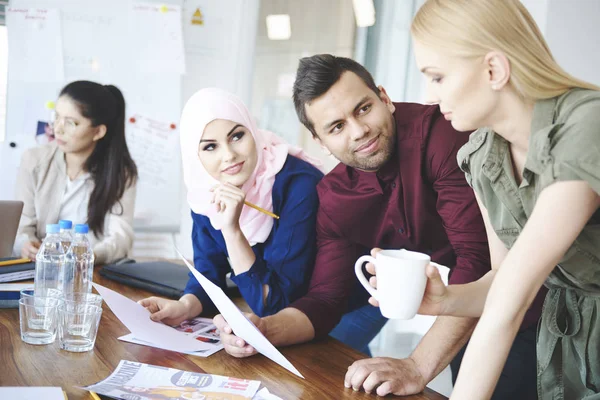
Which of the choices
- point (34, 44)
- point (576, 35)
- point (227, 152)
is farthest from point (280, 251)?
point (34, 44)

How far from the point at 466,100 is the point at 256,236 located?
881 mm

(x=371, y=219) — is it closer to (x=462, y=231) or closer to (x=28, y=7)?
(x=462, y=231)

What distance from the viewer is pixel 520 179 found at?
41.2 inches

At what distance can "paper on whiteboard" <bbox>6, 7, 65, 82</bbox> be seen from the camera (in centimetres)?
341

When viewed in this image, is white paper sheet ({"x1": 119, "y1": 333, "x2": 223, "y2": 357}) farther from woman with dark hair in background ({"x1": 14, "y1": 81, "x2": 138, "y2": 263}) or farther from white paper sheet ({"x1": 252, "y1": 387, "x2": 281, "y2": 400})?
woman with dark hair in background ({"x1": 14, "y1": 81, "x2": 138, "y2": 263})

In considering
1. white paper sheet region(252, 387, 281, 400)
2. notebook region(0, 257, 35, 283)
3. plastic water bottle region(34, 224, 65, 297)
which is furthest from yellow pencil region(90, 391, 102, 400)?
notebook region(0, 257, 35, 283)

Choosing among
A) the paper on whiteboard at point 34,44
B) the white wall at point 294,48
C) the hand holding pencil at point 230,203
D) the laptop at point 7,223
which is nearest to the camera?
the hand holding pencil at point 230,203

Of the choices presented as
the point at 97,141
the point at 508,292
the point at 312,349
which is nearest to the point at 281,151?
the point at 312,349

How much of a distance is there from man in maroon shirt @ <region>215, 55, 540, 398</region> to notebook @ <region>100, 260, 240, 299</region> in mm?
387

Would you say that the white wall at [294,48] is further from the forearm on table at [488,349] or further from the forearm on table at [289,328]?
the forearm on table at [488,349]

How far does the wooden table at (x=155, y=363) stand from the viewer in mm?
1038

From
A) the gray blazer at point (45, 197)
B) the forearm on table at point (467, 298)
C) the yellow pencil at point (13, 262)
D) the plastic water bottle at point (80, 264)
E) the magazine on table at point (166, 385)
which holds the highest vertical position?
the forearm on table at point (467, 298)

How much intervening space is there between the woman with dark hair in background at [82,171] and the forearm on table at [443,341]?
6.04 ft

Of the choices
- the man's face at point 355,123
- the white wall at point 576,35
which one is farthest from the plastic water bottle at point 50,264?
the white wall at point 576,35
